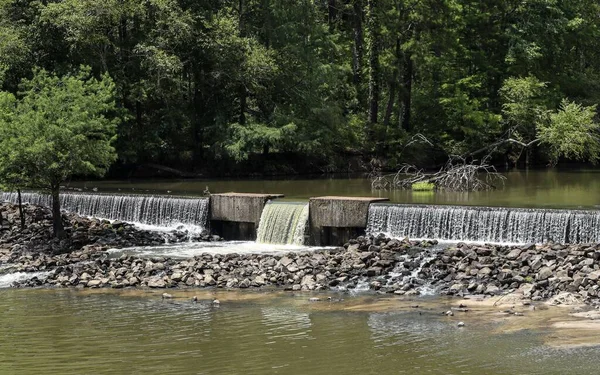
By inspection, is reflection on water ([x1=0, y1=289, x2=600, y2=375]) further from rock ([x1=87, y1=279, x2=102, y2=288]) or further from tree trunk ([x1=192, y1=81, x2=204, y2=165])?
tree trunk ([x1=192, y1=81, x2=204, y2=165])

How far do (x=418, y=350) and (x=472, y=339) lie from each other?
1.18 m

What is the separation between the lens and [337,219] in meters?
26.2

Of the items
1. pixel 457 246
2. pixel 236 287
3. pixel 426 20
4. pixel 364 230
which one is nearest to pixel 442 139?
pixel 426 20

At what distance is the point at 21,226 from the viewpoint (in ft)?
94.0

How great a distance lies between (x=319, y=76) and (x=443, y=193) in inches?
556

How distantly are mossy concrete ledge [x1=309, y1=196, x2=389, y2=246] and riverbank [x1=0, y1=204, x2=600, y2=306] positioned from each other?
185 cm

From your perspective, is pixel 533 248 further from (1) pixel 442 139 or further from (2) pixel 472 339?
(1) pixel 442 139

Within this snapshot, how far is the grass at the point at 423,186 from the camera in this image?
33906 millimetres

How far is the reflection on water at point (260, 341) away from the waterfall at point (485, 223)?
266 inches

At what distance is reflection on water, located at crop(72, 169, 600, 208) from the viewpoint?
29.3 meters

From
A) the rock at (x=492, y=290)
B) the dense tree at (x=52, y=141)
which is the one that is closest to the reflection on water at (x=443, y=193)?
the dense tree at (x=52, y=141)

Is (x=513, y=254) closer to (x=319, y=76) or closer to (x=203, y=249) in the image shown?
(x=203, y=249)

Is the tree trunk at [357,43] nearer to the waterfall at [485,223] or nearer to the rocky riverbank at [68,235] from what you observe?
the rocky riverbank at [68,235]

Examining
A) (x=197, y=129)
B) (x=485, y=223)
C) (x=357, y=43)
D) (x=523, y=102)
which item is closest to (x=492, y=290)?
(x=485, y=223)
